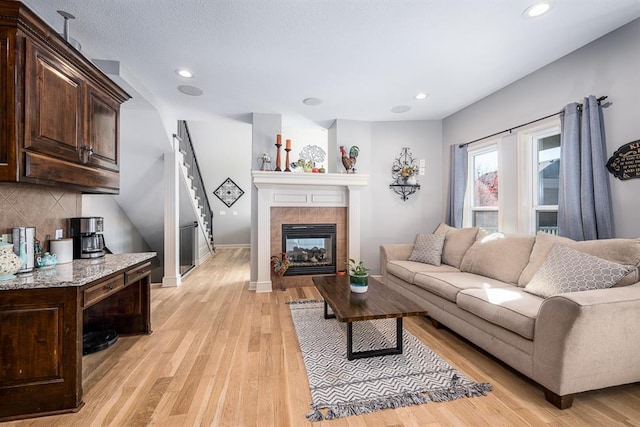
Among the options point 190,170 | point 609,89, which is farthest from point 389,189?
point 190,170

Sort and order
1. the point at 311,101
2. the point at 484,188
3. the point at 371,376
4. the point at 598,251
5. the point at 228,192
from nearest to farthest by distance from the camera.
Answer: the point at 371,376
the point at 598,251
the point at 311,101
the point at 484,188
the point at 228,192

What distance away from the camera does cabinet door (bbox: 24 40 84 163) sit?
5.30ft


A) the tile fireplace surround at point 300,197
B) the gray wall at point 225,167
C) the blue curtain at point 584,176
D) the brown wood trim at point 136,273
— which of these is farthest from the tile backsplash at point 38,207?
the gray wall at point 225,167

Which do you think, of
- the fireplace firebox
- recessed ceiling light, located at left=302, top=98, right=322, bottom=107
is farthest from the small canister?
recessed ceiling light, located at left=302, top=98, right=322, bottom=107

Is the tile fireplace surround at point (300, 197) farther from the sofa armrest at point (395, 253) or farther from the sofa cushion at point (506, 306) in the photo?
the sofa cushion at point (506, 306)

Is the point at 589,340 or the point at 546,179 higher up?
the point at 546,179

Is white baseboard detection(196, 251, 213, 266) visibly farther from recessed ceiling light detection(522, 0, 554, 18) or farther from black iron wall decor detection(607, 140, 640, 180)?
black iron wall decor detection(607, 140, 640, 180)

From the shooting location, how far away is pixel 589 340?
5.08 ft

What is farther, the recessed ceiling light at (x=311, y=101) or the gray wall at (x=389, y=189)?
the gray wall at (x=389, y=189)

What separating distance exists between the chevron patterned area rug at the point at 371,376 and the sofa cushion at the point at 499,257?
1.07m

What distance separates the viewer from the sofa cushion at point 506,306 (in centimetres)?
179

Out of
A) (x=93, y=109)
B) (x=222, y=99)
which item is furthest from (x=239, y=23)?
(x=222, y=99)

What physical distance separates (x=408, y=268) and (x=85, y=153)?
3.26m

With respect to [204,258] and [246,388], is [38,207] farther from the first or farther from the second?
[204,258]
